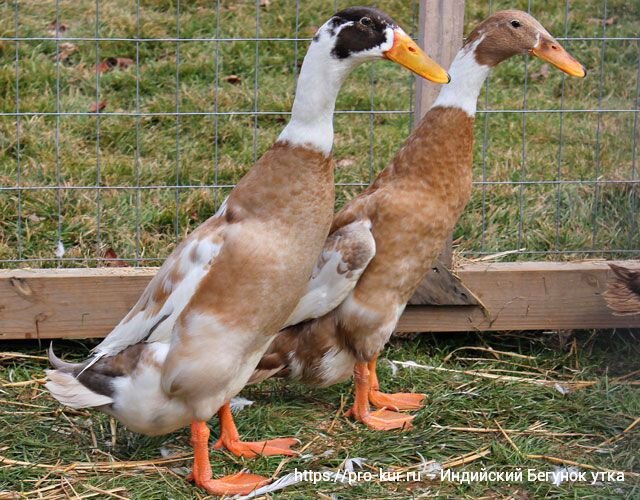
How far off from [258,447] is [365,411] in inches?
18.5

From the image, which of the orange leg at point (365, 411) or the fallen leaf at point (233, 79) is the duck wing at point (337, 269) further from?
the fallen leaf at point (233, 79)

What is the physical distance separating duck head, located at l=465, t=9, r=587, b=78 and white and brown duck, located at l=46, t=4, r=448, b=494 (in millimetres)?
524

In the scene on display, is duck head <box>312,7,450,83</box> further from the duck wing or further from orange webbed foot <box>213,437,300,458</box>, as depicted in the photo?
orange webbed foot <box>213,437,300,458</box>

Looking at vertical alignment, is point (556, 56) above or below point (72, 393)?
above

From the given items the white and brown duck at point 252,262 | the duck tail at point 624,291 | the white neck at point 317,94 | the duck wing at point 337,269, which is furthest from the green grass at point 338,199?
the white neck at point 317,94

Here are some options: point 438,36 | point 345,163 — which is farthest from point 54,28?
point 438,36

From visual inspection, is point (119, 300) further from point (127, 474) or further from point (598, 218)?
point (598, 218)

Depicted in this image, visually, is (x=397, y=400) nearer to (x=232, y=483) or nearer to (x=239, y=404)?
(x=239, y=404)

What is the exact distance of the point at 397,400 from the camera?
4.19 m

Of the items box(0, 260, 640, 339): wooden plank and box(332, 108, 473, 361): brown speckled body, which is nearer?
box(332, 108, 473, 361): brown speckled body

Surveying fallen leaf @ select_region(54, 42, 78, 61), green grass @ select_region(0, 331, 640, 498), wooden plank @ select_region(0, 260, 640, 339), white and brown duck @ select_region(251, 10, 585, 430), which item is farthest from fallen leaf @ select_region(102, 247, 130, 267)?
fallen leaf @ select_region(54, 42, 78, 61)

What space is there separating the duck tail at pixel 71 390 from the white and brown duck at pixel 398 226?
2.15 feet

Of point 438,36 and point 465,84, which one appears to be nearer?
point 465,84

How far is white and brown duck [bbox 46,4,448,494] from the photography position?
340 cm
